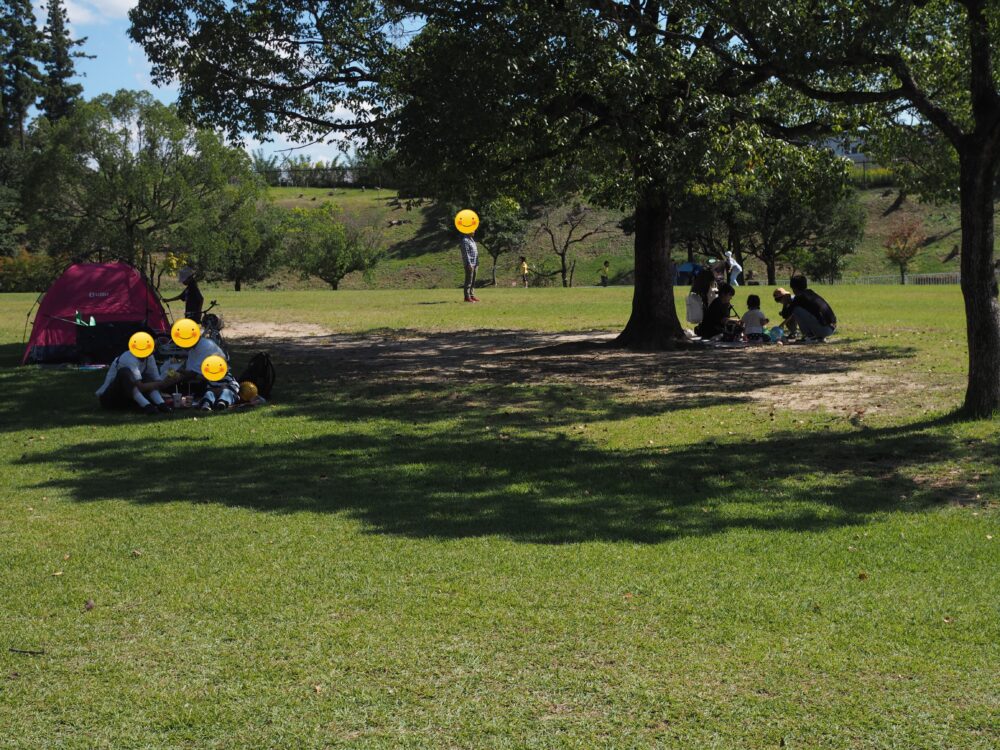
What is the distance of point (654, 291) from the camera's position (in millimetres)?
20281

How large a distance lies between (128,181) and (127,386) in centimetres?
4067

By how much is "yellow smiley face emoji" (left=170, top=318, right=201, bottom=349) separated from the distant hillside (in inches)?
2232

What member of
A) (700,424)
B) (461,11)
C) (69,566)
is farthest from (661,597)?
(461,11)

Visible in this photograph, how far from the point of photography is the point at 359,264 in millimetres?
70812

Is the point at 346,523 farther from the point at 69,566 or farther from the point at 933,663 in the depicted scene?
the point at 933,663

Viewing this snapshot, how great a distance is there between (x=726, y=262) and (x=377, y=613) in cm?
1653

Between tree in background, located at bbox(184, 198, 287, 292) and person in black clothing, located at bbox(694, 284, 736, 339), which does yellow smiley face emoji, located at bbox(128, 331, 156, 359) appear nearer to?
person in black clothing, located at bbox(694, 284, 736, 339)

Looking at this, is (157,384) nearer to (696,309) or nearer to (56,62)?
(696,309)

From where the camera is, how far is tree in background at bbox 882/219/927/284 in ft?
213

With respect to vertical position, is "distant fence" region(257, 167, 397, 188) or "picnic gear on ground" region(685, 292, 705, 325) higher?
"distant fence" region(257, 167, 397, 188)

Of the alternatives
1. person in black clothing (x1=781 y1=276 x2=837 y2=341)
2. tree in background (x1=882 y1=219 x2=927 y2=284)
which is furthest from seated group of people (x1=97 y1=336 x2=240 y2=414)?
tree in background (x1=882 y1=219 x2=927 y2=284)

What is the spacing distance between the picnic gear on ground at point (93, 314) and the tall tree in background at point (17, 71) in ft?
231

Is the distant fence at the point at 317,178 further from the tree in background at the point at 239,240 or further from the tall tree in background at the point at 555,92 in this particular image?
the tall tree in background at the point at 555,92

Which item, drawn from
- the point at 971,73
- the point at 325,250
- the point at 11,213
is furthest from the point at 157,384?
the point at 11,213
